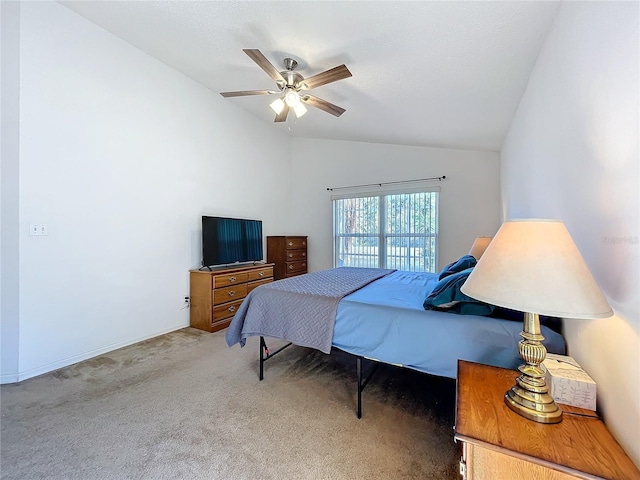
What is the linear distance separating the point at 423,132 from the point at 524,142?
1569 millimetres

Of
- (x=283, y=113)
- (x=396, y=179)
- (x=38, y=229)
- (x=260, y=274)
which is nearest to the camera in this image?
(x=38, y=229)

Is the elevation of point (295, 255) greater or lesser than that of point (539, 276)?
lesser

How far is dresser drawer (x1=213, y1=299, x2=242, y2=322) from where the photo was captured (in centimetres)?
335

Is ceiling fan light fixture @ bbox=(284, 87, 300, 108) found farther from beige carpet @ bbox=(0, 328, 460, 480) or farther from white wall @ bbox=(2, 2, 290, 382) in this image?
beige carpet @ bbox=(0, 328, 460, 480)

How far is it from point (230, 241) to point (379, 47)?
2.87 m

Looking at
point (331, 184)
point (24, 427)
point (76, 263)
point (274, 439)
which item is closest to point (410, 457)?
point (274, 439)

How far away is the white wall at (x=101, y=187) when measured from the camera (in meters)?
2.25

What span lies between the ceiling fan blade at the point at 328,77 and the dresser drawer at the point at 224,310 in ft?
8.73

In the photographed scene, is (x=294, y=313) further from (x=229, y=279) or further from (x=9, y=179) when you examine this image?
(x=9, y=179)

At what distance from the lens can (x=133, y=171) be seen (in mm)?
2941

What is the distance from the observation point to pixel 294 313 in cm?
200

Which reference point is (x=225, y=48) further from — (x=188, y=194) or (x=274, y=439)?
(x=274, y=439)

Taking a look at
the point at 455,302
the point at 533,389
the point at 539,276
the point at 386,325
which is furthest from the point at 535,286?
the point at 386,325

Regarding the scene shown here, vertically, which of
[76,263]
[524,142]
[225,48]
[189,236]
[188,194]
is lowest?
[76,263]
